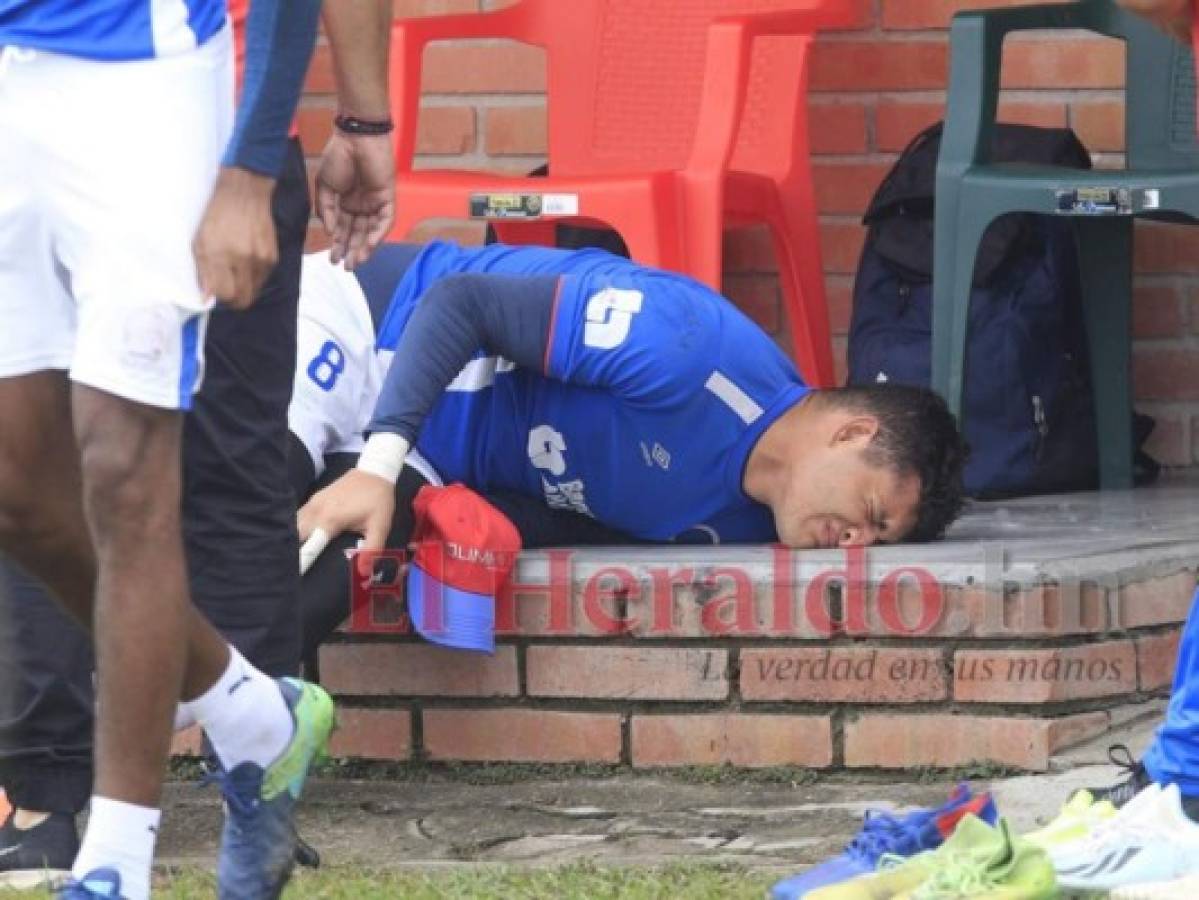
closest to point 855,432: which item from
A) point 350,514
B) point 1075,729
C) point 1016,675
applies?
point 1016,675

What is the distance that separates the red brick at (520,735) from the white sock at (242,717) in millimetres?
1247

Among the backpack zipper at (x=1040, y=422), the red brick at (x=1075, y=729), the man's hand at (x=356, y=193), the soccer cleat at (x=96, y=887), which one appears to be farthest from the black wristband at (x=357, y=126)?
the backpack zipper at (x=1040, y=422)

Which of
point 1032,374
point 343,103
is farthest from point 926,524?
point 343,103

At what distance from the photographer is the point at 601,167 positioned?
17.9 ft

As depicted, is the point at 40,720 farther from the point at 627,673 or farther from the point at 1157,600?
the point at 1157,600

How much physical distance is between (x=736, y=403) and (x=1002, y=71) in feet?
4.87

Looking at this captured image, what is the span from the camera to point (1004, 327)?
5059 millimetres

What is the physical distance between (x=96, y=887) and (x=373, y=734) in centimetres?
160

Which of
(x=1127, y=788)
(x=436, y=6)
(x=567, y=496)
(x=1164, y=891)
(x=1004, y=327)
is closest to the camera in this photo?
(x=1164, y=891)

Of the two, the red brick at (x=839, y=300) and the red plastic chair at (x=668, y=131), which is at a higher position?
the red plastic chair at (x=668, y=131)

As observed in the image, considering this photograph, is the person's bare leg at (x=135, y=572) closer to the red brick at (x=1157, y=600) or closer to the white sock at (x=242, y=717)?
the white sock at (x=242, y=717)

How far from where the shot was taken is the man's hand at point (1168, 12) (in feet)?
10.00

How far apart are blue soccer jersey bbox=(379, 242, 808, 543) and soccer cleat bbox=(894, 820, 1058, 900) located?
1.25m

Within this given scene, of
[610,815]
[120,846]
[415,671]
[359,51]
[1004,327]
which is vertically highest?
[359,51]
